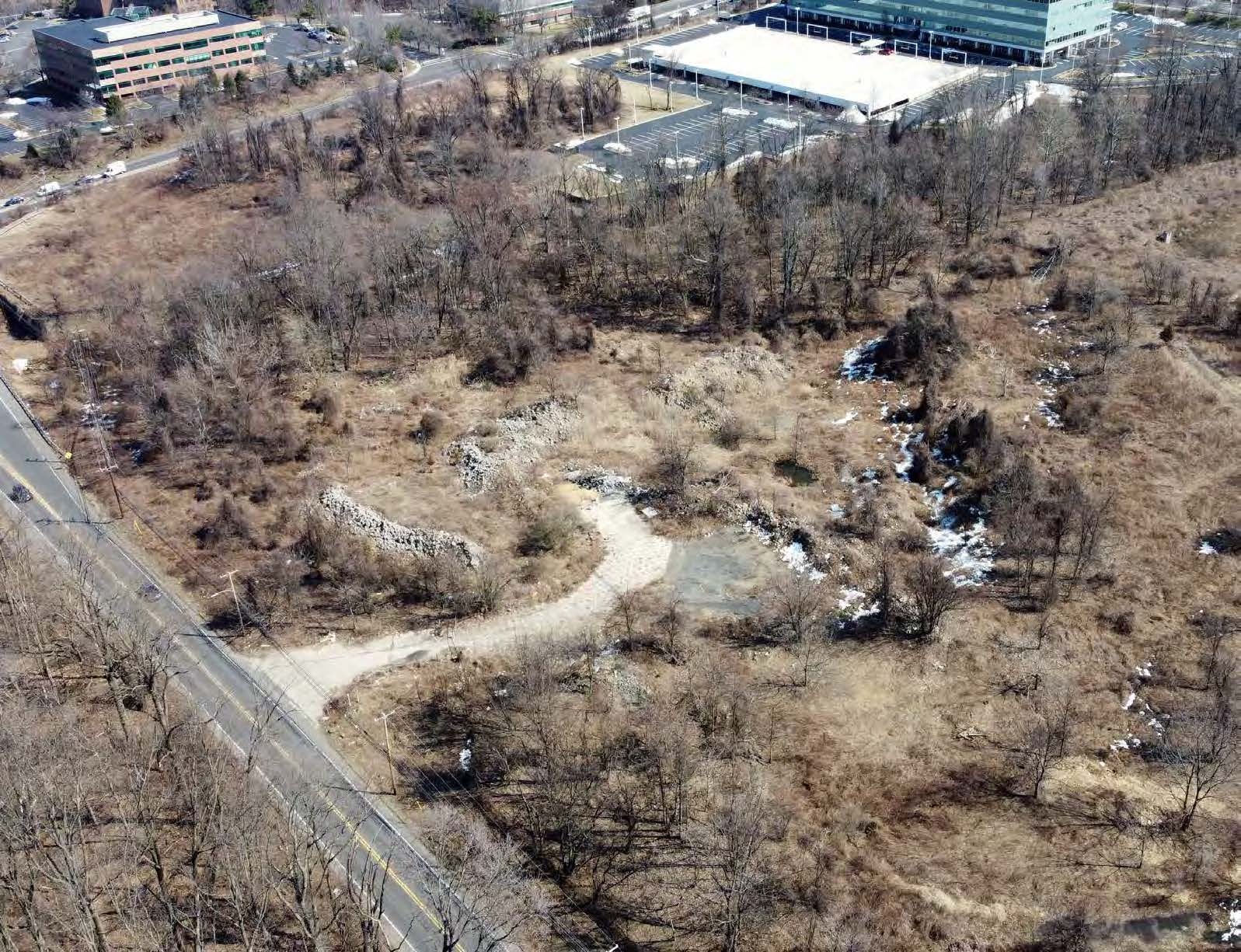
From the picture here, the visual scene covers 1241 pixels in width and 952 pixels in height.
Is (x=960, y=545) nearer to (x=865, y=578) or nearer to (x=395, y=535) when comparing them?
(x=865, y=578)

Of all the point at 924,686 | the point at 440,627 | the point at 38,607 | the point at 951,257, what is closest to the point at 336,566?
the point at 440,627

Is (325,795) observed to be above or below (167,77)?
below

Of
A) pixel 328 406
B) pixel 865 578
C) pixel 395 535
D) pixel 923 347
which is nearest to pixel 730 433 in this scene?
pixel 865 578

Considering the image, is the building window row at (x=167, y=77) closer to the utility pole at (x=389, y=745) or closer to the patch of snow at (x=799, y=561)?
the patch of snow at (x=799, y=561)

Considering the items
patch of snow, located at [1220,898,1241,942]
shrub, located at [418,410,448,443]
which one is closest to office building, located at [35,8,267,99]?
shrub, located at [418,410,448,443]

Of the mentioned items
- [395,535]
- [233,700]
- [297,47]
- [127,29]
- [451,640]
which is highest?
[127,29]

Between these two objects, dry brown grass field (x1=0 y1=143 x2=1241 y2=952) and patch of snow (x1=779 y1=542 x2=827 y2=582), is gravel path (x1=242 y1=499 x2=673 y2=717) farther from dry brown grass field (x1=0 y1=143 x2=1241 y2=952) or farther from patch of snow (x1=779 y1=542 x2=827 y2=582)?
patch of snow (x1=779 y1=542 x2=827 y2=582)
